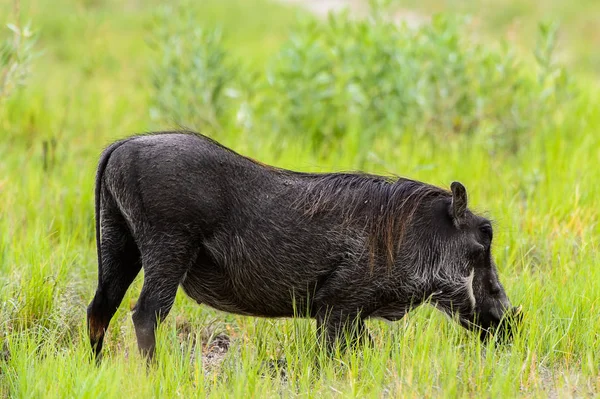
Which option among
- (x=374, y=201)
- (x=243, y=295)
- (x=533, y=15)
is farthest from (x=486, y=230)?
(x=533, y=15)

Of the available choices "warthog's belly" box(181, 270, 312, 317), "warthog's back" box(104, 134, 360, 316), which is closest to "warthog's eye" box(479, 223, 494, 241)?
"warthog's back" box(104, 134, 360, 316)

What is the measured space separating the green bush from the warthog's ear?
Result: 2926 millimetres

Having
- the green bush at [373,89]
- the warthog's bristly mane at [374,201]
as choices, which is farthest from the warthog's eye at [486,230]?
the green bush at [373,89]

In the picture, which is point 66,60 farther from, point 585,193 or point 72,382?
point 72,382

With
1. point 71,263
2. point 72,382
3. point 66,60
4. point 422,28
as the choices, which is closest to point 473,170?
point 422,28

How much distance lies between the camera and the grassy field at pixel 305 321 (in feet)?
10.4

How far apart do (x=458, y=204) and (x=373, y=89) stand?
3.47 meters

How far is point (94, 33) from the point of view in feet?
37.3

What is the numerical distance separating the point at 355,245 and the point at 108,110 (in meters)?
4.93

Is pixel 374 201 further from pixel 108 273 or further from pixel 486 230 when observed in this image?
pixel 108 273

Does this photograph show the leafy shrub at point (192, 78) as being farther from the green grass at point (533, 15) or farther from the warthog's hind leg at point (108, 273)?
the green grass at point (533, 15)

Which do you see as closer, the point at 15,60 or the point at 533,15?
the point at 15,60

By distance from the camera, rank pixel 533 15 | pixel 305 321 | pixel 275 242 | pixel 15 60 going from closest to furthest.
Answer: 1. pixel 275 242
2. pixel 305 321
3. pixel 15 60
4. pixel 533 15

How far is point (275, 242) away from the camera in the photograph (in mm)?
3402
